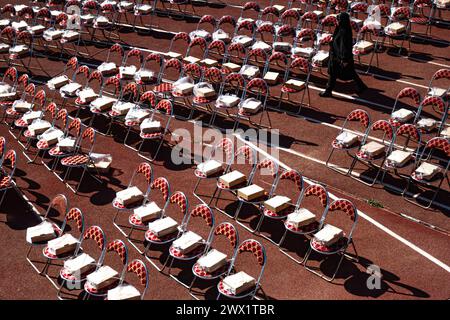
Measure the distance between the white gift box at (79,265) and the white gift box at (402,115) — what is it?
8384 millimetres

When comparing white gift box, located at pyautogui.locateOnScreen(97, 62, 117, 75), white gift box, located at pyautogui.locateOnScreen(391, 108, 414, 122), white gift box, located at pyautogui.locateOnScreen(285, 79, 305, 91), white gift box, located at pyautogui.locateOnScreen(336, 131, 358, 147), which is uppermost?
white gift box, located at pyautogui.locateOnScreen(391, 108, 414, 122)

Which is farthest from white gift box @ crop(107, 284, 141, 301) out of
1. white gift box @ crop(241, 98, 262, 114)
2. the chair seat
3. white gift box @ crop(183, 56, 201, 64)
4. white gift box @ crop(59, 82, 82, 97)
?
white gift box @ crop(183, 56, 201, 64)

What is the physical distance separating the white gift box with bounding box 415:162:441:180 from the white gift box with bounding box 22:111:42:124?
33.3 feet

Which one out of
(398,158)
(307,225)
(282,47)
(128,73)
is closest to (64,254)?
(307,225)

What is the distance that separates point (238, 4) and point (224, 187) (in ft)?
45.4

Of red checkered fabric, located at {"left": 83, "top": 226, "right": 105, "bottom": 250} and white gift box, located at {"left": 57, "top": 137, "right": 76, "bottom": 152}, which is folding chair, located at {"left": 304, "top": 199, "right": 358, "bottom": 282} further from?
white gift box, located at {"left": 57, "top": 137, "right": 76, "bottom": 152}

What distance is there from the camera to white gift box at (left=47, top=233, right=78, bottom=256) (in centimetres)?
1292

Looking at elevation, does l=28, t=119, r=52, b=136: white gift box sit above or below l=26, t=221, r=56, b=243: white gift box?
above

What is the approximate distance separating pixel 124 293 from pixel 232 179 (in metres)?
3.89

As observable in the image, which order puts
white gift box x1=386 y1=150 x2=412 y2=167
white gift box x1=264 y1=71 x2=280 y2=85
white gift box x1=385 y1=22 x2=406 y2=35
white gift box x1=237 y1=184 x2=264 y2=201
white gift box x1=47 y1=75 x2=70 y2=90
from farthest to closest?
white gift box x1=385 y1=22 x2=406 y2=35, white gift box x1=47 y1=75 x2=70 y2=90, white gift box x1=264 y1=71 x2=280 y2=85, white gift box x1=386 y1=150 x2=412 y2=167, white gift box x1=237 y1=184 x2=264 y2=201

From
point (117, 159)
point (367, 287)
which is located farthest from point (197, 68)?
point (367, 287)

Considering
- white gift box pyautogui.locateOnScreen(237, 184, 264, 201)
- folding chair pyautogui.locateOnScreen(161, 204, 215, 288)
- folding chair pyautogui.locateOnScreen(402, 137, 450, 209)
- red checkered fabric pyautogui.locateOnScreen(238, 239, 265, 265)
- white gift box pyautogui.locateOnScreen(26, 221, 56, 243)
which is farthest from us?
folding chair pyautogui.locateOnScreen(402, 137, 450, 209)

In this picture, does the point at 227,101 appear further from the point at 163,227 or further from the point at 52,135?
the point at 163,227

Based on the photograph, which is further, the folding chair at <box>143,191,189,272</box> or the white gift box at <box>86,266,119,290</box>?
the folding chair at <box>143,191,189,272</box>
